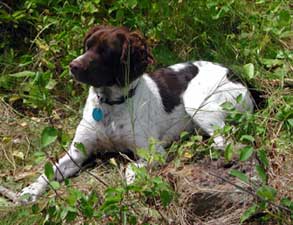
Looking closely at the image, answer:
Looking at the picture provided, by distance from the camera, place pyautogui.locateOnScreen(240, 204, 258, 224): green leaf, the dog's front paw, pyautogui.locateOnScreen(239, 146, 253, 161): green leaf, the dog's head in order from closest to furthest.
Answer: pyautogui.locateOnScreen(239, 146, 253, 161): green leaf < pyautogui.locateOnScreen(240, 204, 258, 224): green leaf < the dog's front paw < the dog's head

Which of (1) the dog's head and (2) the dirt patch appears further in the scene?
(1) the dog's head

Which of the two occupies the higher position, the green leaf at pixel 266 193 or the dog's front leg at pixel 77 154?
the green leaf at pixel 266 193

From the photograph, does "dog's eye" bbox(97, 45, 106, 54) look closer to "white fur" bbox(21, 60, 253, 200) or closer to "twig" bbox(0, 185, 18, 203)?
"white fur" bbox(21, 60, 253, 200)

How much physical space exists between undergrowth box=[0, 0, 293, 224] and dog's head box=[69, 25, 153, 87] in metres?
0.30

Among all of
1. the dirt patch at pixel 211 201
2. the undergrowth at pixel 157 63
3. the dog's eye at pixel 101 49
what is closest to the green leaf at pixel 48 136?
the undergrowth at pixel 157 63

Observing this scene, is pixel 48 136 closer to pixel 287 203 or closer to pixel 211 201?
pixel 211 201

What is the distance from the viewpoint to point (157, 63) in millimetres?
5754

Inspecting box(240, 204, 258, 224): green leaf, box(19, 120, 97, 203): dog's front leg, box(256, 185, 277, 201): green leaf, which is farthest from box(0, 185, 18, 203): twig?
box(256, 185, 277, 201): green leaf

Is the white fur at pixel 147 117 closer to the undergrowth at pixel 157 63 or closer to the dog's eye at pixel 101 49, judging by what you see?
the undergrowth at pixel 157 63

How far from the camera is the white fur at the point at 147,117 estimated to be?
4738 millimetres

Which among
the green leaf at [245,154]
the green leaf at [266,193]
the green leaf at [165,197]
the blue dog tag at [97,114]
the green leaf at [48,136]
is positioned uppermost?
the green leaf at [48,136]

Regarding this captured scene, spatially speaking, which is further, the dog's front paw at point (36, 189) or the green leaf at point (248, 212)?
the dog's front paw at point (36, 189)

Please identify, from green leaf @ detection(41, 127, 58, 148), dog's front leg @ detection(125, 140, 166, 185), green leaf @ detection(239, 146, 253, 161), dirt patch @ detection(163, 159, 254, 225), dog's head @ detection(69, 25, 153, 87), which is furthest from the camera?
dog's head @ detection(69, 25, 153, 87)

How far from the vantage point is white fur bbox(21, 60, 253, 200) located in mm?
4738
